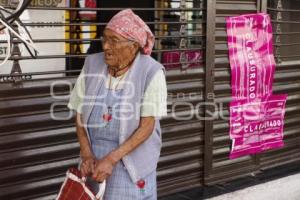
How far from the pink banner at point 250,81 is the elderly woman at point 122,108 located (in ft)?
7.24

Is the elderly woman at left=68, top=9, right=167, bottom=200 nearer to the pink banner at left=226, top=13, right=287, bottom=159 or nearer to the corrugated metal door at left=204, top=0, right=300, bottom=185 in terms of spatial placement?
the corrugated metal door at left=204, top=0, right=300, bottom=185

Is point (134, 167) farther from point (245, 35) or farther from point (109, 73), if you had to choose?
point (245, 35)

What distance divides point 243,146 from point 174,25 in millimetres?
1425

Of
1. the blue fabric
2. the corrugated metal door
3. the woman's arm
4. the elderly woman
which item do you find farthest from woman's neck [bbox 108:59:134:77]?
the corrugated metal door

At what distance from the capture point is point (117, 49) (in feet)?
9.34

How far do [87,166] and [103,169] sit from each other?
128mm

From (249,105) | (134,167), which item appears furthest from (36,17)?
(134,167)

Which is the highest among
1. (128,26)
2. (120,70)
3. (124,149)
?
(128,26)

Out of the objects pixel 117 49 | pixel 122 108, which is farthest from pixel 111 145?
pixel 117 49

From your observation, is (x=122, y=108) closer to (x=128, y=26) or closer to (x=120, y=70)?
(x=120, y=70)

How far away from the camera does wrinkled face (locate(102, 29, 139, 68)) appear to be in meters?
2.82

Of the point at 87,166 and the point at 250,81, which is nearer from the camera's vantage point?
the point at 87,166

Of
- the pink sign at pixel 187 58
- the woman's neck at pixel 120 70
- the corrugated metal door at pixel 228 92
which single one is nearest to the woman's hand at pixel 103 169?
the woman's neck at pixel 120 70

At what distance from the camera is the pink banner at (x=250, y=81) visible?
502cm
